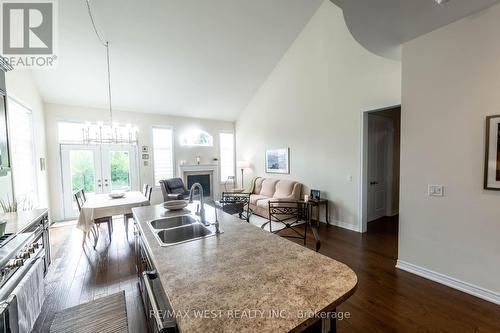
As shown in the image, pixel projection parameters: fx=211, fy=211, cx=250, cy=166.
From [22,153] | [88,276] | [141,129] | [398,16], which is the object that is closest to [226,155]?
[141,129]

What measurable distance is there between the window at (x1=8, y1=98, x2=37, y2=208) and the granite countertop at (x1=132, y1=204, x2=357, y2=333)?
3.56 meters

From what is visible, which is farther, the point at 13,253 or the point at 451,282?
the point at 451,282

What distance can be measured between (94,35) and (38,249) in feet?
11.6

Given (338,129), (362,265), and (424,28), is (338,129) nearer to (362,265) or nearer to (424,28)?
(424,28)

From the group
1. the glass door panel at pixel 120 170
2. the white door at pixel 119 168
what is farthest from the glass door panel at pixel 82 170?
the glass door panel at pixel 120 170

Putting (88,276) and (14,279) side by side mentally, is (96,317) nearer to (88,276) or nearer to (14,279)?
(14,279)

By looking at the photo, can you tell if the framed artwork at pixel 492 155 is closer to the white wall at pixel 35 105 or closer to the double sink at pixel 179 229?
the double sink at pixel 179 229

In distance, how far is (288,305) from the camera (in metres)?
0.90

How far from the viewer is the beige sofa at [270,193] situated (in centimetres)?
513

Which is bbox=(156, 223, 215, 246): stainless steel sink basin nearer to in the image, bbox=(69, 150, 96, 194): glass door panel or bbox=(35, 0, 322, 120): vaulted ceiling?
bbox=(35, 0, 322, 120): vaulted ceiling

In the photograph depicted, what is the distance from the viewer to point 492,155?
207 cm

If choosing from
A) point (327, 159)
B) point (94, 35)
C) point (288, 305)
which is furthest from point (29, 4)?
point (327, 159)

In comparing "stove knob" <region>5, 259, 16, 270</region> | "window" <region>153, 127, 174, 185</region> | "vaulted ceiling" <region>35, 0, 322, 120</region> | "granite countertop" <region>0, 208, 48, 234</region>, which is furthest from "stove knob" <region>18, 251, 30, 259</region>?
"window" <region>153, 127, 174, 185</region>

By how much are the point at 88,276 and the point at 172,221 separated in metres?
1.72
